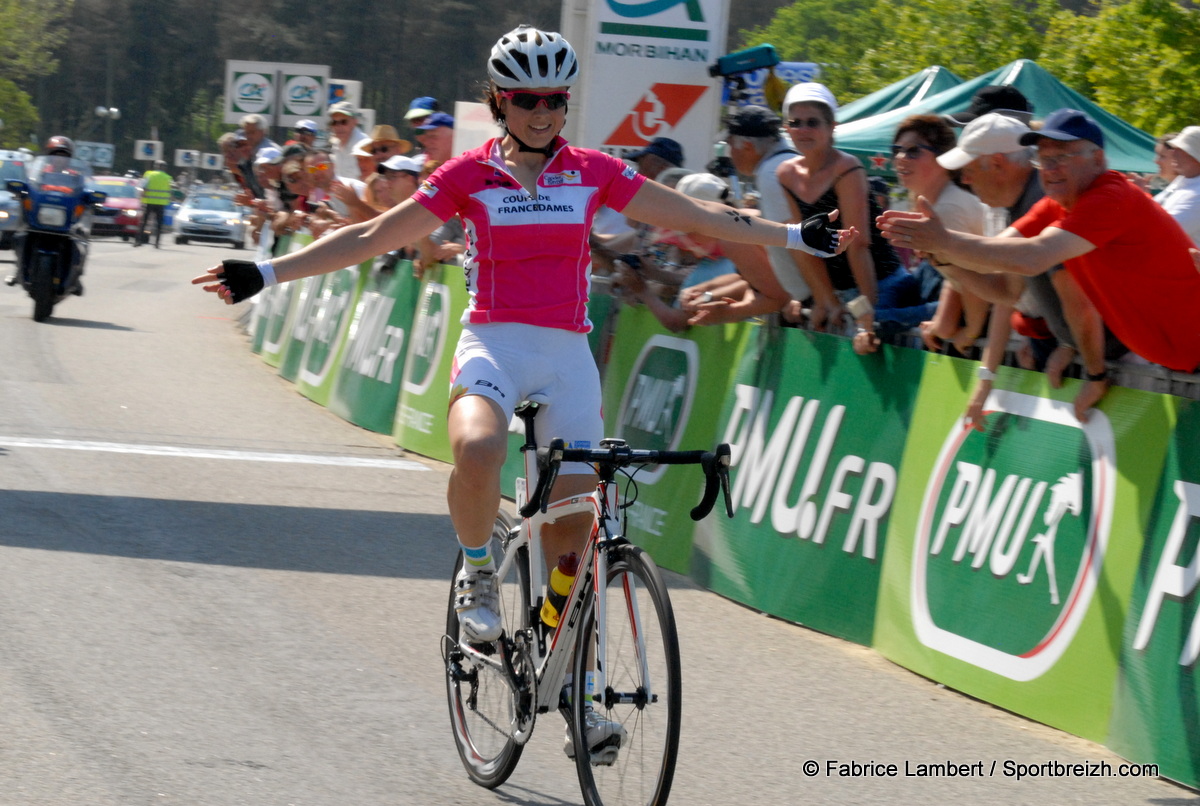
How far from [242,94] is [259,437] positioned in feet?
54.5

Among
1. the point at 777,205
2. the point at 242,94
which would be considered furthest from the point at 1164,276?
the point at 242,94

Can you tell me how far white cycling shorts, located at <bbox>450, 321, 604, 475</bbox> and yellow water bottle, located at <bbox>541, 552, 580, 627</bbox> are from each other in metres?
0.28

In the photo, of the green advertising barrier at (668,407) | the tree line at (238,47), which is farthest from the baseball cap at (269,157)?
the tree line at (238,47)

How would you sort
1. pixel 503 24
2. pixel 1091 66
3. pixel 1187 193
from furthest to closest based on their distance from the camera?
1. pixel 503 24
2. pixel 1091 66
3. pixel 1187 193

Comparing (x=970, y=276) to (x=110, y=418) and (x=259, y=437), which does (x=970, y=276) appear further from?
(x=110, y=418)

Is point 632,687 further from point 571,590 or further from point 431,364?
point 431,364

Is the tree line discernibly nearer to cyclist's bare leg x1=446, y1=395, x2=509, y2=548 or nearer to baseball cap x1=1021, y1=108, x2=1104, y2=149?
baseball cap x1=1021, y1=108, x2=1104, y2=149

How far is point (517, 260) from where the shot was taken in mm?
4945

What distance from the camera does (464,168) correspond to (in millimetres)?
4969

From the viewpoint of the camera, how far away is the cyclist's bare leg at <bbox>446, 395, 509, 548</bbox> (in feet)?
15.4

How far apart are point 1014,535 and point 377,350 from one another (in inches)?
318

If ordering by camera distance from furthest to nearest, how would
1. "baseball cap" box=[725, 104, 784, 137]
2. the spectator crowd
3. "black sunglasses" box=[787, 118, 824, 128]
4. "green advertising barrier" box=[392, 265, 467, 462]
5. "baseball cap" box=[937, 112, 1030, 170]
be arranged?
"green advertising barrier" box=[392, 265, 467, 462] → "baseball cap" box=[725, 104, 784, 137] → "black sunglasses" box=[787, 118, 824, 128] → "baseball cap" box=[937, 112, 1030, 170] → the spectator crowd

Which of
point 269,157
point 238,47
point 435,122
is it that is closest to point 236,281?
point 435,122

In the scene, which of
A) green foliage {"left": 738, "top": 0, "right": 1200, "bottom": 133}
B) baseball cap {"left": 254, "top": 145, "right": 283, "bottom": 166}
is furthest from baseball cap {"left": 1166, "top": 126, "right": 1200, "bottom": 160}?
green foliage {"left": 738, "top": 0, "right": 1200, "bottom": 133}
